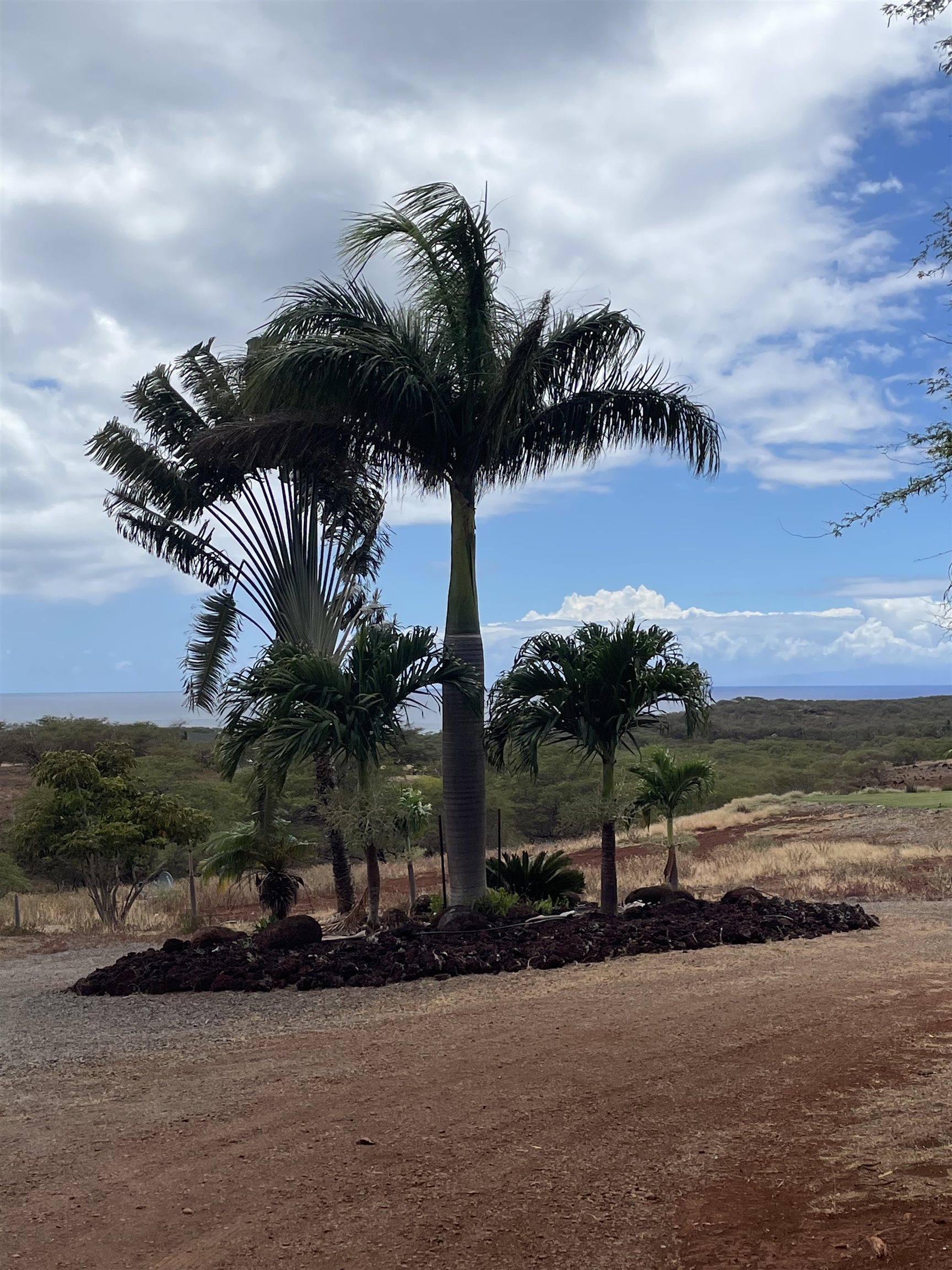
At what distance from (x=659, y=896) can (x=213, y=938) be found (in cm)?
545

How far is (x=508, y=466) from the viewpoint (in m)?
13.4

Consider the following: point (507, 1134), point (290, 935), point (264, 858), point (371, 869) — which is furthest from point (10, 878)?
point (507, 1134)

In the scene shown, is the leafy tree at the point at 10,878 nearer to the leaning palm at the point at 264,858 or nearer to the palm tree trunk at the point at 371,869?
the leaning palm at the point at 264,858

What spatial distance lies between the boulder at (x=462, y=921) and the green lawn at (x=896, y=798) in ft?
70.3

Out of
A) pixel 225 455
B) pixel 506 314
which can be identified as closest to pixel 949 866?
pixel 506 314

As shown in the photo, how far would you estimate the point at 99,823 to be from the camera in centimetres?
1859

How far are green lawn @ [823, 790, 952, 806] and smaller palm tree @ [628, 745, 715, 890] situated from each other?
59.8ft

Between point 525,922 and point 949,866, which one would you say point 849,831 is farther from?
point 525,922

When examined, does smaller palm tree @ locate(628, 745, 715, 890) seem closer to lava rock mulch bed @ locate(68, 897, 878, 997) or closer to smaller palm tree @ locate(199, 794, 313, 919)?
lava rock mulch bed @ locate(68, 897, 878, 997)

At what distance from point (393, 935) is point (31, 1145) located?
615cm

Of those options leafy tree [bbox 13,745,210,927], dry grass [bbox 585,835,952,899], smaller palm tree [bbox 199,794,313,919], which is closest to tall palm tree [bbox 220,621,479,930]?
smaller palm tree [bbox 199,794,313,919]

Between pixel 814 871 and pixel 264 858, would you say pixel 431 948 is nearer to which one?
pixel 264 858

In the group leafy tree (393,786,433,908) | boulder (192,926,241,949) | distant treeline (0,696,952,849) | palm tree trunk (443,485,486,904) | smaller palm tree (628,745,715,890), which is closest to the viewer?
boulder (192,926,241,949)

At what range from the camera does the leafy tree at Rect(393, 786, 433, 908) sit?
1324 cm
